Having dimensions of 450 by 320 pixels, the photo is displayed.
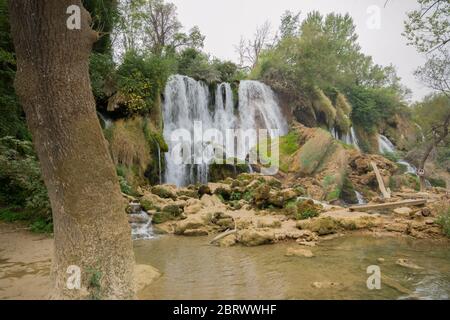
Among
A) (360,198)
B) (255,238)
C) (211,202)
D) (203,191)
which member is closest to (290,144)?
(360,198)

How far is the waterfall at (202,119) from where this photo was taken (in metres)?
15.1

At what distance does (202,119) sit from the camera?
706 inches

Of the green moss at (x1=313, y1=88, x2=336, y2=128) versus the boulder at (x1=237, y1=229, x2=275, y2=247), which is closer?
the boulder at (x1=237, y1=229, x2=275, y2=247)

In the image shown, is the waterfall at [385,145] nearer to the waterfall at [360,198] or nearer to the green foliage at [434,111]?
the green foliage at [434,111]

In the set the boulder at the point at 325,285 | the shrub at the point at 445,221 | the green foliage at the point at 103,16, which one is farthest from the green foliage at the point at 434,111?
the boulder at the point at 325,285

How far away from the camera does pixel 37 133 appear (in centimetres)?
340

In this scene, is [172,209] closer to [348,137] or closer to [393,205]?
[393,205]

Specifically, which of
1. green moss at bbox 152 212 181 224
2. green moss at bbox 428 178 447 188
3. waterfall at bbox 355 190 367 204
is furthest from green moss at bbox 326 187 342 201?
green moss at bbox 428 178 447 188

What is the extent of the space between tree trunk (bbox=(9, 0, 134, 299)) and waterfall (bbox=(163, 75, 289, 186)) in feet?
36.5

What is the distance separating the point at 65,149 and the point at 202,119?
1478 cm

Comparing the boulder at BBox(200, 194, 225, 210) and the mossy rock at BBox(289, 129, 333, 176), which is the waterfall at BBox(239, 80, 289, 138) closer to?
the mossy rock at BBox(289, 129, 333, 176)

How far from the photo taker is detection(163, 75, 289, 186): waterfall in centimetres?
1510

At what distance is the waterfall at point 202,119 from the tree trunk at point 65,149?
1113cm

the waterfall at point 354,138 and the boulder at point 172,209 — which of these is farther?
the waterfall at point 354,138
